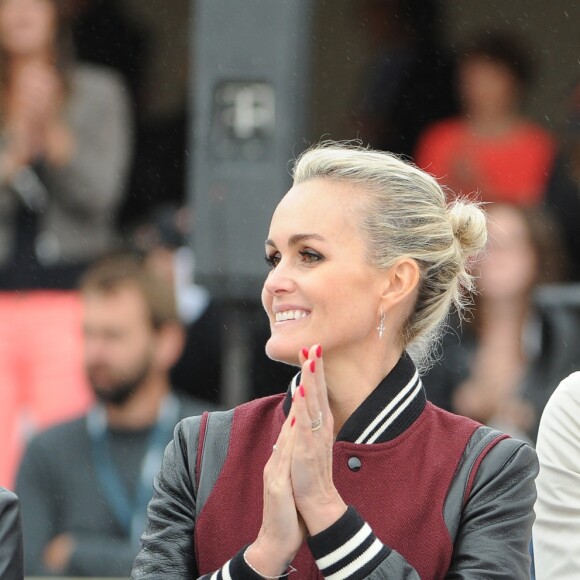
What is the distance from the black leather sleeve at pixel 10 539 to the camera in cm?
A: 289

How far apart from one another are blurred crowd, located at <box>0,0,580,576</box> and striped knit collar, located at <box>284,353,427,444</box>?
265 centimetres

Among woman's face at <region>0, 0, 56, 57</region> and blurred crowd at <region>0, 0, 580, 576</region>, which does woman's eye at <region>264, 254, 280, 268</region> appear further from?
woman's face at <region>0, 0, 56, 57</region>

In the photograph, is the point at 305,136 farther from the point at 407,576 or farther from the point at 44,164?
the point at 407,576

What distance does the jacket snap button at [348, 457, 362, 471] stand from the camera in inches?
110

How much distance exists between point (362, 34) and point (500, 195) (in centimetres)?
143

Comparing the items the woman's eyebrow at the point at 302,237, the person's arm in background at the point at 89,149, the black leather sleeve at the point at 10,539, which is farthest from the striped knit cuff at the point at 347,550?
the person's arm in background at the point at 89,149

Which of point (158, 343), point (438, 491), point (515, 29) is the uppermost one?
point (515, 29)

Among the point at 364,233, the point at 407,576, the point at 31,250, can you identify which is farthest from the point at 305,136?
the point at 407,576

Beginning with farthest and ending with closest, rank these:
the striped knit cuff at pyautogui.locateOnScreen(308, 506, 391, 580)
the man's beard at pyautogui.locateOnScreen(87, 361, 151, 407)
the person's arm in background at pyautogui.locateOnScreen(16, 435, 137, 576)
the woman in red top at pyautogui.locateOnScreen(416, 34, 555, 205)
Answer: the woman in red top at pyautogui.locateOnScreen(416, 34, 555, 205), the man's beard at pyautogui.locateOnScreen(87, 361, 151, 407), the person's arm in background at pyautogui.locateOnScreen(16, 435, 137, 576), the striped knit cuff at pyautogui.locateOnScreen(308, 506, 391, 580)

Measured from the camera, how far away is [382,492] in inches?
A: 109

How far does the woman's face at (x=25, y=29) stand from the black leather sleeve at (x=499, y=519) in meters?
4.33

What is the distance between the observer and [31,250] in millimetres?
6465

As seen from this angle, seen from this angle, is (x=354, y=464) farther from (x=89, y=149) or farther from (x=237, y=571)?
(x=89, y=149)

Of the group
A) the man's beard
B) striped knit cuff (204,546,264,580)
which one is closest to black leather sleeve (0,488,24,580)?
striped knit cuff (204,546,264,580)
